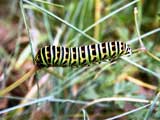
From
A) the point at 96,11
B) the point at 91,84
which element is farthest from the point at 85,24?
the point at 91,84

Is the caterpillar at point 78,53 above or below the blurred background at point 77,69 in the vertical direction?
above

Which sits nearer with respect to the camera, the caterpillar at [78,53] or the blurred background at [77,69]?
the caterpillar at [78,53]

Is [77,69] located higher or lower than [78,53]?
lower

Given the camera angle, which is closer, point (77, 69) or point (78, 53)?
point (78, 53)

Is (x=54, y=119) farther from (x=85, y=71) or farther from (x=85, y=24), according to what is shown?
(x=85, y=24)

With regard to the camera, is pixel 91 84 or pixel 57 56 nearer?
pixel 57 56

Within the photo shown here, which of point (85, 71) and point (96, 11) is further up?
point (96, 11)

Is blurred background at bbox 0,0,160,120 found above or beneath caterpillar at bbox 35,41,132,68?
beneath

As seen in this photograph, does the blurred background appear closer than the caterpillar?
No
